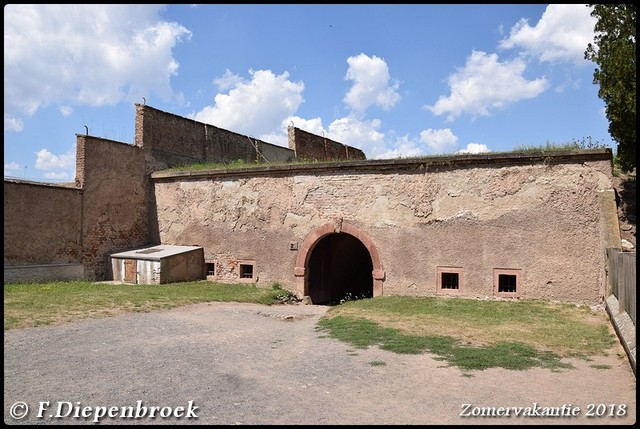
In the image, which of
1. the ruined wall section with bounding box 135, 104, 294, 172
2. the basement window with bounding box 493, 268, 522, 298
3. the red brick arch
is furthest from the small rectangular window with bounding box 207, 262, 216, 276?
the basement window with bounding box 493, 268, 522, 298

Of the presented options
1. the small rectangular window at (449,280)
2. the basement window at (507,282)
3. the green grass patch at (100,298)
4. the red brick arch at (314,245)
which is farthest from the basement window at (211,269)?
the basement window at (507,282)

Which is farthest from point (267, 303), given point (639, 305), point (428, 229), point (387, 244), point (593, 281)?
point (639, 305)

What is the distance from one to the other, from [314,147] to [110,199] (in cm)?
1287

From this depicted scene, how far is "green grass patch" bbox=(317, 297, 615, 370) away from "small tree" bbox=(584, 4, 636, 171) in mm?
4381

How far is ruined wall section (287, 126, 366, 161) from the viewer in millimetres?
26259

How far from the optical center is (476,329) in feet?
31.3

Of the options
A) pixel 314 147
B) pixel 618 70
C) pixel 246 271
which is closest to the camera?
pixel 618 70

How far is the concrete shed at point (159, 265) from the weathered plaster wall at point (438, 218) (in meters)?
0.65

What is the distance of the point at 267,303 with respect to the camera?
14172 mm

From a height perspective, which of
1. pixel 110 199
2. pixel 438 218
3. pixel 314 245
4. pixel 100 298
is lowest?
pixel 100 298

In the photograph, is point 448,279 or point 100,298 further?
point 448,279

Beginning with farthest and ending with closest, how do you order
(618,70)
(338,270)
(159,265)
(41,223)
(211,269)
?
(338,270)
(211,269)
(159,265)
(41,223)
(618,70)

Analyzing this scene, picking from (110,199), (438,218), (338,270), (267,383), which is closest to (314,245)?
(338,270)

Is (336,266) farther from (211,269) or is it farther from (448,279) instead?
(448,279)
